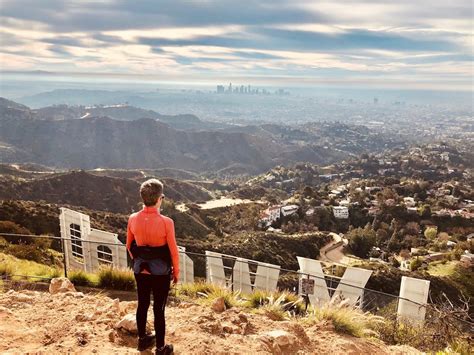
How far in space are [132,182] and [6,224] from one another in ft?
175

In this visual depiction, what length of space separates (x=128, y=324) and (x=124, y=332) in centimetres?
10

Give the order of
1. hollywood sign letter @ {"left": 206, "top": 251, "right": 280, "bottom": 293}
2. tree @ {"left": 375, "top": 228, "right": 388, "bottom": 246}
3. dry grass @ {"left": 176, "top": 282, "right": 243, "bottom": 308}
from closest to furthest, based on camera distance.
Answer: dry grass @ {"left": 176, "top": 282, "right": 243, "bottom": 308}
hollywood sign letter @ {"left": 206, "top": 251, "right": 280, "bottom": 293}
tree @ {"left": 375, "top": 228, "right": 388, "bottom": 246}

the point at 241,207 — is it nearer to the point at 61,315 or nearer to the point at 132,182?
the point at 132,182

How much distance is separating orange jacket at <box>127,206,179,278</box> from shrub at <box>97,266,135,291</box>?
3420 mm

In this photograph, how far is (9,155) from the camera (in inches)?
6772

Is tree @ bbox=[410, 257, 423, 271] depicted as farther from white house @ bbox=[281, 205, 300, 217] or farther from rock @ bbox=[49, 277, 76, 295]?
rock @ bbox=[49, 277, 76, 295]

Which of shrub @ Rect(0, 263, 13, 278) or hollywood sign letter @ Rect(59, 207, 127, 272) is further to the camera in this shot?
hollywood sign letter @ Rect(59, 207, 127, 272)

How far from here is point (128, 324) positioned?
4773mm

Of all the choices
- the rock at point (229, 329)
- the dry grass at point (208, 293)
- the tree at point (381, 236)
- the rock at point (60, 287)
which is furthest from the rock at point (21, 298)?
the tree at point (381, 236)

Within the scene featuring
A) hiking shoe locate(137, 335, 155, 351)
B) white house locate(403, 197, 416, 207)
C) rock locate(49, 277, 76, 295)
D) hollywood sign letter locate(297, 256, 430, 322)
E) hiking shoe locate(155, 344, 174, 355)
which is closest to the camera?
hiking shoe locate(155, 344, 174, 355)

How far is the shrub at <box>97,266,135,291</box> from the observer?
7129 millimetres

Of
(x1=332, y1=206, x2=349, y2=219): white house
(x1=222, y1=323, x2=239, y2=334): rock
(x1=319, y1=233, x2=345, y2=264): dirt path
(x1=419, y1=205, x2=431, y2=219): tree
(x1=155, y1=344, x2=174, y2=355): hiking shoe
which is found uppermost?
(x1=155, y1=344, x2=174, y2=355): hiking shoe

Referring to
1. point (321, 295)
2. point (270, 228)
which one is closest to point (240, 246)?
point (270, 228)

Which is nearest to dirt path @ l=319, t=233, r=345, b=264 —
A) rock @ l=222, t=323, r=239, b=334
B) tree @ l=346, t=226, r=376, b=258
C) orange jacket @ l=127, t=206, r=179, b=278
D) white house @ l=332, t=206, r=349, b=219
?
tree @ l=346, t=226, r=376, b=258
